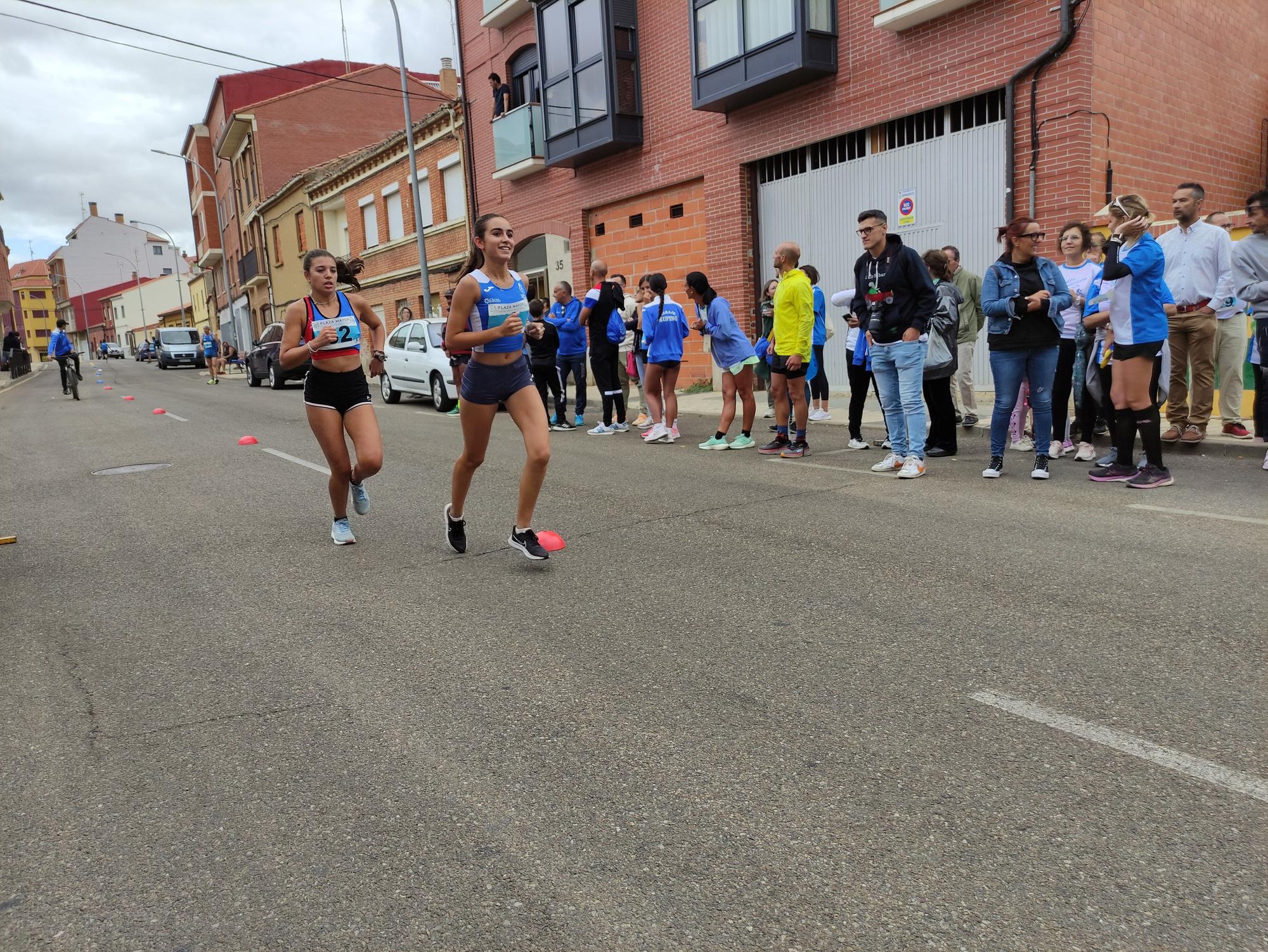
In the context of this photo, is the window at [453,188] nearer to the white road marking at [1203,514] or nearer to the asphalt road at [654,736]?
the asphalt road at [654,736]

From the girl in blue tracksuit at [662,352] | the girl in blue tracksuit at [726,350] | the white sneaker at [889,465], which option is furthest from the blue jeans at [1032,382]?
the girl in blue tracksuit at [662,352]

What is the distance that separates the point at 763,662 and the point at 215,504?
5539 mm

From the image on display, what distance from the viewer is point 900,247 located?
7.62m

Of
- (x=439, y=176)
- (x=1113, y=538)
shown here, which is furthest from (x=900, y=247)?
(x=439, y=176)

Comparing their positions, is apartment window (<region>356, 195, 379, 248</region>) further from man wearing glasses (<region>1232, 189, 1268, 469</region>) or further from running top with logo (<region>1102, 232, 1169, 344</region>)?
running top with logo (<region>1102, 232, 1169, 344</region>)

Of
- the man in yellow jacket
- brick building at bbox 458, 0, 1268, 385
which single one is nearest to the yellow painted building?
brick building at bbox 458, 0, 1268, 385

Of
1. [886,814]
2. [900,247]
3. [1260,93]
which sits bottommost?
[886,814]

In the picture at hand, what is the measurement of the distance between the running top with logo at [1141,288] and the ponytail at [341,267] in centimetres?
507

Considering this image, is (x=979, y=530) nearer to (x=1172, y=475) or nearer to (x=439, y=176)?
(x=1172, y=475)

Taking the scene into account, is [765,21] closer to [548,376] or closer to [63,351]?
[548,376]

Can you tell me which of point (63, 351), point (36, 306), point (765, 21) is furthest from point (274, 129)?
point (36, 306)

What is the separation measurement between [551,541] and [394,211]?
27126 millimetres

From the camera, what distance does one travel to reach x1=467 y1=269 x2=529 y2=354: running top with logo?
5.11 metres

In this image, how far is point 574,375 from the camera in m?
12.2
